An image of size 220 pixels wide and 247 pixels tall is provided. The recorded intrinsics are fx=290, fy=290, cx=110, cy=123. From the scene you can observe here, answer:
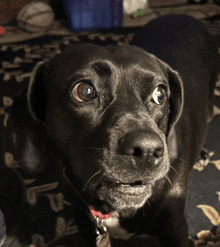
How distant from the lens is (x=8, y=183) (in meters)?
2.09

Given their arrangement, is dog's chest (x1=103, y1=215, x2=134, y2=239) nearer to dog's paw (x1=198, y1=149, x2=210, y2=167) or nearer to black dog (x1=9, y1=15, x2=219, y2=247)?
black dog (x1=9, y1=15, x2=219, y2=247)

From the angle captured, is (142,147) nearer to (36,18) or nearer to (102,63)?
(102,63)

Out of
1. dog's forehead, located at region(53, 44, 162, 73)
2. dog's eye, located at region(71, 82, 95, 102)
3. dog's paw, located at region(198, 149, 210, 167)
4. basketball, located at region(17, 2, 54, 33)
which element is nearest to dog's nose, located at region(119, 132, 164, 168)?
dog's eye, located at region(71, 82, 95, 102)

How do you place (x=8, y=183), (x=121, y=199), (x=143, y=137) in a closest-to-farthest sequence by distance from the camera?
(x=143, y=137) < (x=121, y=199) < (x=8, y=183)

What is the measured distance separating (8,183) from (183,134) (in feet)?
4.22

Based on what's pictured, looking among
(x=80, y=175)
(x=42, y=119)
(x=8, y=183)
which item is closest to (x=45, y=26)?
(x=8, y=183)

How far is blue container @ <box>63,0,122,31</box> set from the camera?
4.12 meters

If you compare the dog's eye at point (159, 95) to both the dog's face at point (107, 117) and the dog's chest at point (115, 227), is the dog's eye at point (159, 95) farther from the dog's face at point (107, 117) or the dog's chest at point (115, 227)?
the dog's chest at point (115, 227)

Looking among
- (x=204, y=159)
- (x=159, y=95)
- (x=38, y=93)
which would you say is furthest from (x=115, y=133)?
(x=204, y=159)

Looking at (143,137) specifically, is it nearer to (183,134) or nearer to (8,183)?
(183,134)

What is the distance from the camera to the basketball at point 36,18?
4.00 m

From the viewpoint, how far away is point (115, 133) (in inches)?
43.9

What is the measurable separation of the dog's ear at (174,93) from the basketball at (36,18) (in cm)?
298

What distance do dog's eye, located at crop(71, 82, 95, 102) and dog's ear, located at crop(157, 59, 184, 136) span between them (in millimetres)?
463
